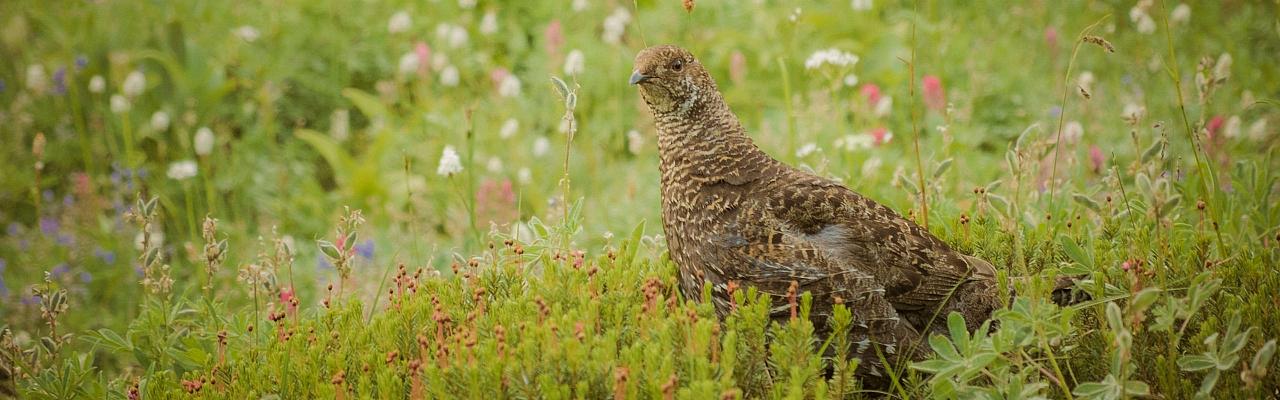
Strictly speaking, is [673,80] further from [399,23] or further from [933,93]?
[399,23]

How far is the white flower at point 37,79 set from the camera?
610 centimetres

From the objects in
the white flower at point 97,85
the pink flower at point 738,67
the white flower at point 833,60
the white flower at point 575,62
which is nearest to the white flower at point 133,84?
the white flower at point 97,85

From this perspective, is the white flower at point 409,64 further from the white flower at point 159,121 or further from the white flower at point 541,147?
the white flower at point 159,121

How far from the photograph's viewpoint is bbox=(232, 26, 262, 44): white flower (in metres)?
6.68

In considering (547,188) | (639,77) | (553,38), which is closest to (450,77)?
(553,38)

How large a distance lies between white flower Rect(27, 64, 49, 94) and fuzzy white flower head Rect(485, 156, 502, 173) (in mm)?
2661

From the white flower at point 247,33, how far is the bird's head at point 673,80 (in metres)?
4.12

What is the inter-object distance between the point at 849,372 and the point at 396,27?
16.4ft

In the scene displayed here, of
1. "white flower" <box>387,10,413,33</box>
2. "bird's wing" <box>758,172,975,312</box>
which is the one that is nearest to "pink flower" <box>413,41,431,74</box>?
"white flower" <box>387,10,413,33</box>

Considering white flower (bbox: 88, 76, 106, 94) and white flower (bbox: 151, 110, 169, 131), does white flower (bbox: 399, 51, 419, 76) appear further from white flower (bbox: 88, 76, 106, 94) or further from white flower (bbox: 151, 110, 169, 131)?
white flower (bbox: 88, 76, 106, 94)

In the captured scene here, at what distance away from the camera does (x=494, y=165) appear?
579 centimetres

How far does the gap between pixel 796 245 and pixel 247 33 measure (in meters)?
4.85

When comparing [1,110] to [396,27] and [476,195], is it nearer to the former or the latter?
[396,27]

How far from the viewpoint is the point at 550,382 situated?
7.58ft
